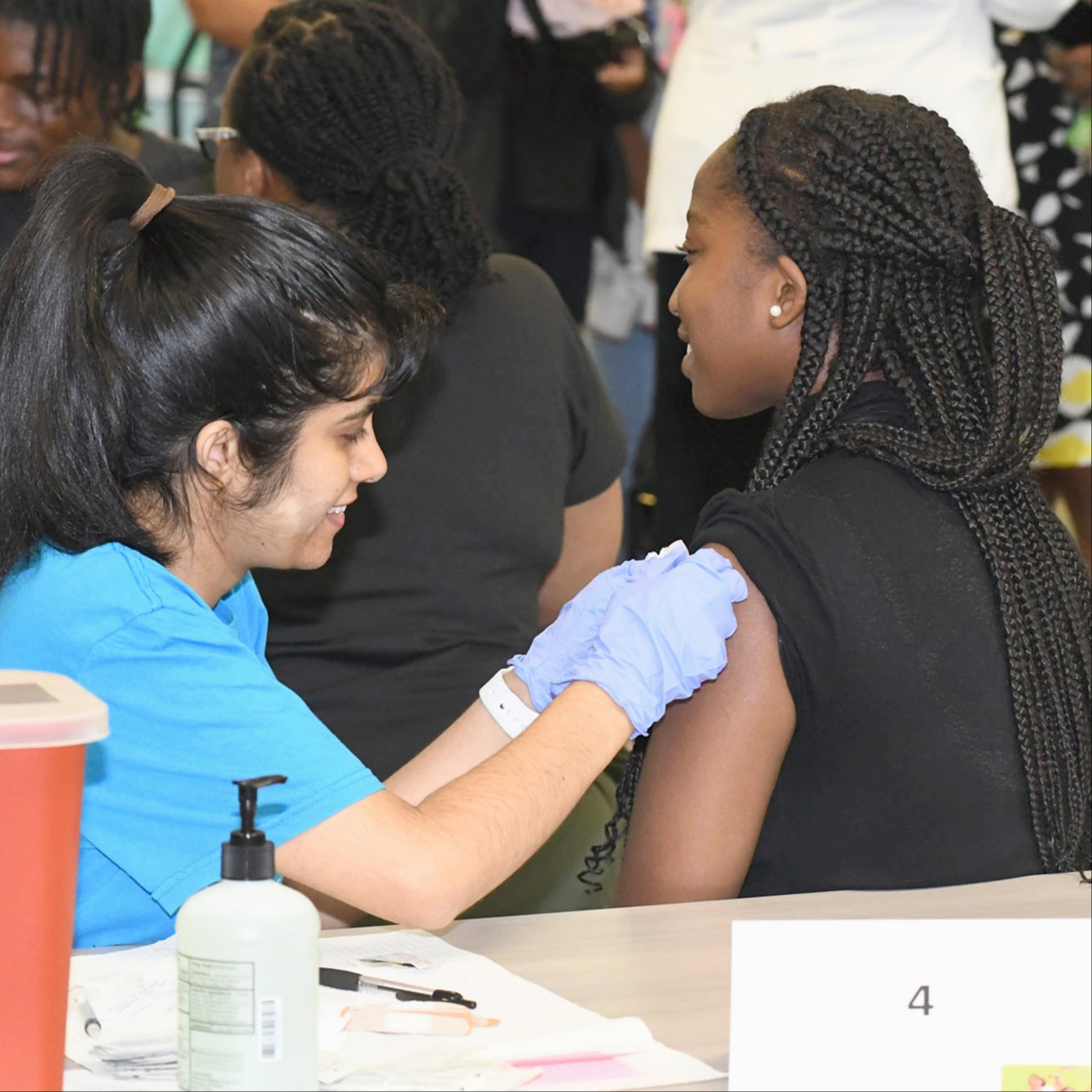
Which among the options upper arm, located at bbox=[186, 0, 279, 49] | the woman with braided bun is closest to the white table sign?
the woman with braided bun

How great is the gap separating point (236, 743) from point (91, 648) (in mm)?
122

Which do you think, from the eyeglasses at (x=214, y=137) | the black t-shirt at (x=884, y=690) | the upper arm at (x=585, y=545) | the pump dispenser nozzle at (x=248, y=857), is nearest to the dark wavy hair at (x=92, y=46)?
the eyeglasses at (x=214, y=137)

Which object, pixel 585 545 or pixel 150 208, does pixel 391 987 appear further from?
pixel 585 545

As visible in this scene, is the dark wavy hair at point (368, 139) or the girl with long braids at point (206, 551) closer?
the girl with long braids at point (206, 551)

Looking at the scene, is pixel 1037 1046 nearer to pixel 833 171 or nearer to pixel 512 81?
pixel 833 171

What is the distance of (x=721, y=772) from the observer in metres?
1.29

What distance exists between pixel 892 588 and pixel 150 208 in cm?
64

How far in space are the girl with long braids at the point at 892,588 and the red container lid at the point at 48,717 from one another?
56cm

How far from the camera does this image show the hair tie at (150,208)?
1247mm

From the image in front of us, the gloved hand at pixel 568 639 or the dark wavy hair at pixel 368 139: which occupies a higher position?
the dark wavy hair at pixel 368 139

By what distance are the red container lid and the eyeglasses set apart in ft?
4.40

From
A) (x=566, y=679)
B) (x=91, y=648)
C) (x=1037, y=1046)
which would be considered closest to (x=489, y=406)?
(x=566, y=679)

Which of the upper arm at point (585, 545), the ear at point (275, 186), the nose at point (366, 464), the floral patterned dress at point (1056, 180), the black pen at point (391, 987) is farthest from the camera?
the floral patterned dress at point (1056, 180)

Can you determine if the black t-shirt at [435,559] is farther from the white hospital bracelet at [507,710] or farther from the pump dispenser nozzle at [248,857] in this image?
the pump dispenser nozzle at [248,857]
